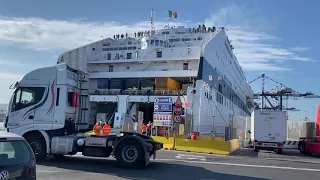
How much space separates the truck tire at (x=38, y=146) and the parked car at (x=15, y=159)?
7.16 metres

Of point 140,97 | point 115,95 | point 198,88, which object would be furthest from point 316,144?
point 115,95

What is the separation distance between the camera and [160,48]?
46.9 meters

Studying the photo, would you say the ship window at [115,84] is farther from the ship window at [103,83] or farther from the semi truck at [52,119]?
the semi truck at [52,119]

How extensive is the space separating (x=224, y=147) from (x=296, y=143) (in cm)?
904

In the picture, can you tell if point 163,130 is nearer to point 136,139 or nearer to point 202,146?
point 202,146

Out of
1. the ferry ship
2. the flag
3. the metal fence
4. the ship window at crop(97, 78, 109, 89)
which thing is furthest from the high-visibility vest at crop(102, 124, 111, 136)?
the flag

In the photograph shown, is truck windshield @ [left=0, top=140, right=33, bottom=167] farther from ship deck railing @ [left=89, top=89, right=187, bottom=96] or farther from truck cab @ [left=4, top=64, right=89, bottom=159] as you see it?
ship deck railing @ [left=89, top=89, right=187, bottom=96]

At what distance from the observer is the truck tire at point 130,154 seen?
37.0ft

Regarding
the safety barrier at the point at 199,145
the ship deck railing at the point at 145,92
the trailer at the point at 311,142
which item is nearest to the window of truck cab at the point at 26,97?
the safety barrier at the point at 199,145

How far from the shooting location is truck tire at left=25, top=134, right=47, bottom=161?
12180 mm

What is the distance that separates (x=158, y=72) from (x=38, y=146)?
33577mm

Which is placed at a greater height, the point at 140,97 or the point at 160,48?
the point at 160,48

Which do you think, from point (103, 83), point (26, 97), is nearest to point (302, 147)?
point (26, 97)

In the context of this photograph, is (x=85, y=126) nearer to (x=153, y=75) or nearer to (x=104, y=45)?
(x=153, y=75)
